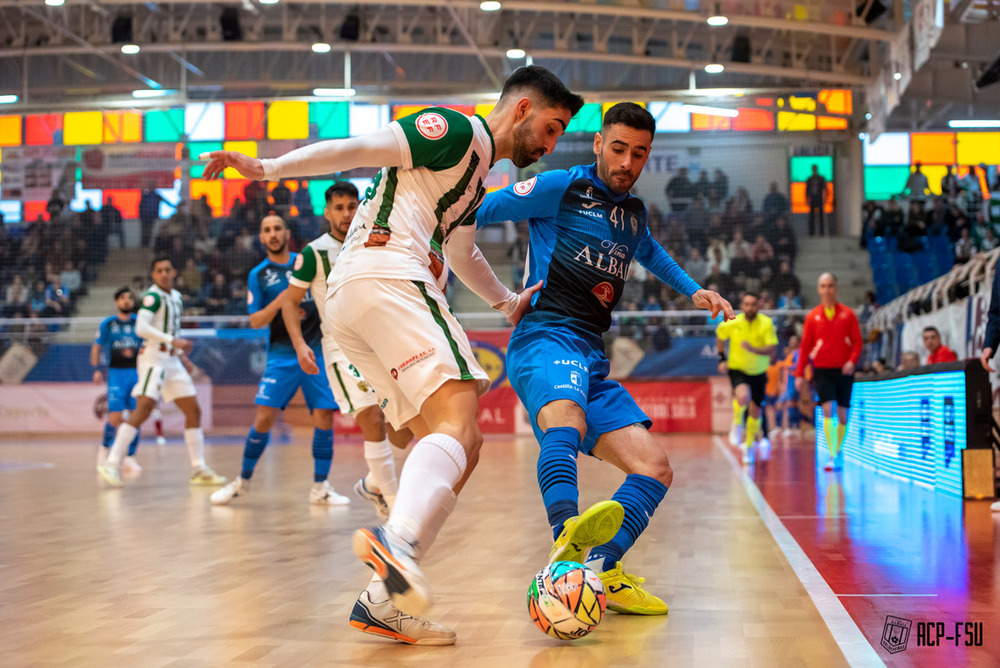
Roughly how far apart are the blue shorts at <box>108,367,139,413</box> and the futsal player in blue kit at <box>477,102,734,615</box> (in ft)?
28.4

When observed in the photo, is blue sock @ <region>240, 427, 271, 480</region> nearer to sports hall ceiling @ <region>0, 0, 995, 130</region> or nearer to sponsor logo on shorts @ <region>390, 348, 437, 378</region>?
sponsor logo on shorts @ <region>390, 348, 437, 378</region>

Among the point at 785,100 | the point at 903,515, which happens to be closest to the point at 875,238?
the point at 785,100

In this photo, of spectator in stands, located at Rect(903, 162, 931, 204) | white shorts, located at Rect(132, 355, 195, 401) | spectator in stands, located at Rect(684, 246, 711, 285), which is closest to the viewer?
white shorts, located at Rect(132, 355, 195, 401)

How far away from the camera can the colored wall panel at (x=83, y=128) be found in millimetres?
22672

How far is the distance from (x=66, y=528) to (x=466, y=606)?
3410mm

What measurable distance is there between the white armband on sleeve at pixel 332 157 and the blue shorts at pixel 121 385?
9257 millimetres

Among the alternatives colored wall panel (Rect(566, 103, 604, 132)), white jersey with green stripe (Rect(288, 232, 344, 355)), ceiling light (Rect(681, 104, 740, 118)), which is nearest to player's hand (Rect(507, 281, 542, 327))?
white jersey with green stripe (Rect(288, 232, 344, 355))

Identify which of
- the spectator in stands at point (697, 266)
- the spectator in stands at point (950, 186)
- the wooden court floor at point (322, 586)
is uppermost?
the spectator in stands at point (950, 186)

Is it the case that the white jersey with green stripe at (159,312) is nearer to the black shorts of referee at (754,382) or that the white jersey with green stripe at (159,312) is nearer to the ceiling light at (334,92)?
the black shorts of referee at (754,382)

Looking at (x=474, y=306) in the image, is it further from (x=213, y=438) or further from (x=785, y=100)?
(x=785, y=100)

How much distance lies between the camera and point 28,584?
3.95 metres

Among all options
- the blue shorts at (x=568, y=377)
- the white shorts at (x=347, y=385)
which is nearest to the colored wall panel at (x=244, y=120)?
the white shorts at (x=347, y=385)

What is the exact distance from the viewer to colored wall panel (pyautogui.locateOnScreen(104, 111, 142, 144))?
22.6 meters

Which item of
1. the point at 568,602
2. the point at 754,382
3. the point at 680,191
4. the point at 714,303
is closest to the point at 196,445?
the point at 714,303
